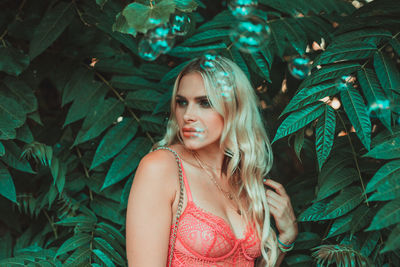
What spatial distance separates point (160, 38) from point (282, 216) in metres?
1.20

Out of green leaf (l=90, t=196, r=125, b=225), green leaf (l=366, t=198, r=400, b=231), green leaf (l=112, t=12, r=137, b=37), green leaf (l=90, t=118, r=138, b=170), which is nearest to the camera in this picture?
green leaf (l=366, t=198, r=400, b=231)

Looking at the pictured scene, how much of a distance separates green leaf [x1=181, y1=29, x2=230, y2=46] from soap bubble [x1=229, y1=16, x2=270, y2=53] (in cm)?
21

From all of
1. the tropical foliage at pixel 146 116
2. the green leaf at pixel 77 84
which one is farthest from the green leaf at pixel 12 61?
the green leaf at pixel 77 84

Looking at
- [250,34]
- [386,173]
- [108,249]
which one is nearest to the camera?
[386,173]

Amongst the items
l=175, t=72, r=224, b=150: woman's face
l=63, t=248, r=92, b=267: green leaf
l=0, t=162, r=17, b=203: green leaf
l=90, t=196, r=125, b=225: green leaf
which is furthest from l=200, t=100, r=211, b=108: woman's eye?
l=0, t=162, r=17, b=203: green leaf

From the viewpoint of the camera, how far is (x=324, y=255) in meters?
1.87

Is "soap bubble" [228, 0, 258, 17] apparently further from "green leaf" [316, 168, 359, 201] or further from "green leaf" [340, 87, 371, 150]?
"green leaf" [316, 168, 359, 201]

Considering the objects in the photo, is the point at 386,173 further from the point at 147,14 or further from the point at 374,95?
the point at 147,14

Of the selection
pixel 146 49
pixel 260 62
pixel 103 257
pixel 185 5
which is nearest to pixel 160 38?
pixel 146 49

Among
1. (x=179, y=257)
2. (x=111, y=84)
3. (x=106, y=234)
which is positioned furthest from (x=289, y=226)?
(x=111, y=84)

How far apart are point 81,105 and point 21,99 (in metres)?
0.34

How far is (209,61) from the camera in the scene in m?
2.11

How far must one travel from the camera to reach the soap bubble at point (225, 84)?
6.75 feet

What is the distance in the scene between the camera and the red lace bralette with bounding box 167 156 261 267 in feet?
6.28
